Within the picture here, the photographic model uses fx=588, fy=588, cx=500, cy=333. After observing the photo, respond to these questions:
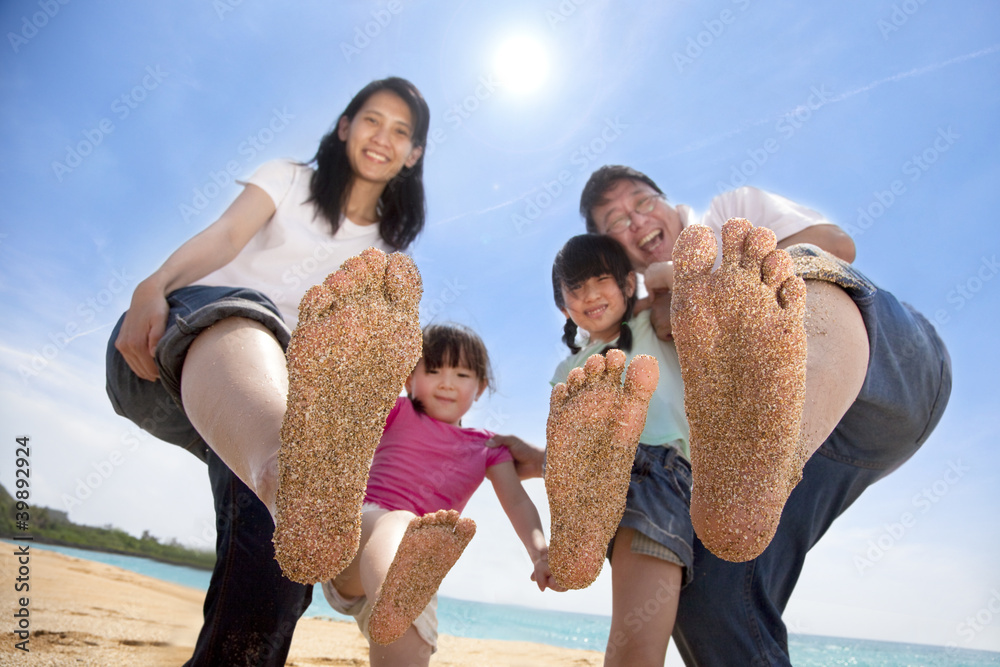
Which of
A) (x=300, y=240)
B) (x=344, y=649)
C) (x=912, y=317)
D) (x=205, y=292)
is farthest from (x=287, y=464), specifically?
(x=344, y=649)

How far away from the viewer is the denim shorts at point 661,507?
1.36 m

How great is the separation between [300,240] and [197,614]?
134cm

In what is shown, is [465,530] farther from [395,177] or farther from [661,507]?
[395,177]

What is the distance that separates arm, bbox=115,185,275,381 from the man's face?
1178 millimetres

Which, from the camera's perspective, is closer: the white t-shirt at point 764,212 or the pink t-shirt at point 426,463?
the white t-shirt at point 764,212

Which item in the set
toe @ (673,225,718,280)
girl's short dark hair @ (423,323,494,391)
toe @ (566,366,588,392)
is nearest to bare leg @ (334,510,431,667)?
toe @ (566,366,588,392)

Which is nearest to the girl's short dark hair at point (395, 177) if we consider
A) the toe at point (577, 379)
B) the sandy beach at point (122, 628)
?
the toe at point (577, 379)

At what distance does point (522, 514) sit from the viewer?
1.77 meters

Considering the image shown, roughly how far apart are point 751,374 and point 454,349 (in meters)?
1.32

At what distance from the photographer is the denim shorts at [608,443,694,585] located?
1363mm

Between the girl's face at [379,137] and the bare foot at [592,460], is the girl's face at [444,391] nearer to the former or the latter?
Answer: the girl's face at [379,137]

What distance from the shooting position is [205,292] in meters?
1.25

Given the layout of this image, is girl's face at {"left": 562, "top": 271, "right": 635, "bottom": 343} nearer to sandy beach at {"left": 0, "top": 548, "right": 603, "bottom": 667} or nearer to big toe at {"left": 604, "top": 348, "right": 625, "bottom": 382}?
big toe at {"left": 604, "top": 348, "right": 625, "bottom": 382}

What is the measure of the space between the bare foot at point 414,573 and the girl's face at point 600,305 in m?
0.95
